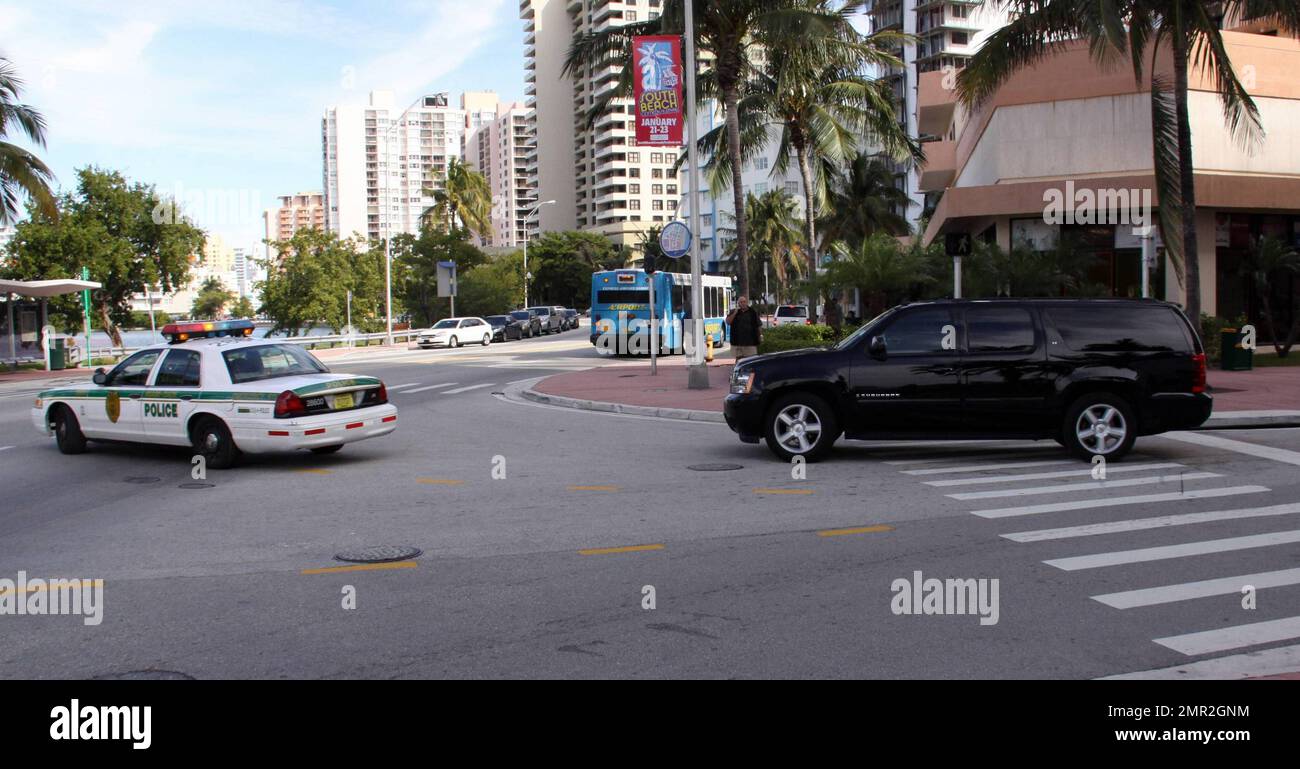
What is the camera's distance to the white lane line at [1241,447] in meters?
11.7

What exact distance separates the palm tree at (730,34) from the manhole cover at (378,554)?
55.3ft

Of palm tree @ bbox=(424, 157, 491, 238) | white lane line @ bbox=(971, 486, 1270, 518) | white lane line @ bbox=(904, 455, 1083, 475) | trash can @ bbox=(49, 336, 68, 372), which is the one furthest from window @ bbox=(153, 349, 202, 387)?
palm tree @ bbox=(424, 157, 491, 238)

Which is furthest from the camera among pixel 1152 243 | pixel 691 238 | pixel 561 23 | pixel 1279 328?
pixel 561 23

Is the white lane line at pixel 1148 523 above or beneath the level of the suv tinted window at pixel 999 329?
beneath

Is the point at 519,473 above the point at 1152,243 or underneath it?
underneath

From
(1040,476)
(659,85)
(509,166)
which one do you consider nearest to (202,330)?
(1040,476)

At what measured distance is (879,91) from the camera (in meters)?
32.9

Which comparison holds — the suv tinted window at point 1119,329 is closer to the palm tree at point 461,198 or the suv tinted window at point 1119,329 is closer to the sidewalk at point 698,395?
the sidewalk at point 698,395

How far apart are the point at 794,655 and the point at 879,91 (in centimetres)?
3044

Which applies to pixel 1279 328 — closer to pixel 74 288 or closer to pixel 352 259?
pixel 74 288

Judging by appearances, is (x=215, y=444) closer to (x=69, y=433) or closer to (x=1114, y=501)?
(x=69, y=433)

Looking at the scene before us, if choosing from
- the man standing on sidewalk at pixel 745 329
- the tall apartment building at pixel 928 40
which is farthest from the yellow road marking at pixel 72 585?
the tall apartment building at pixel 928 40

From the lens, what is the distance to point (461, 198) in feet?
269
